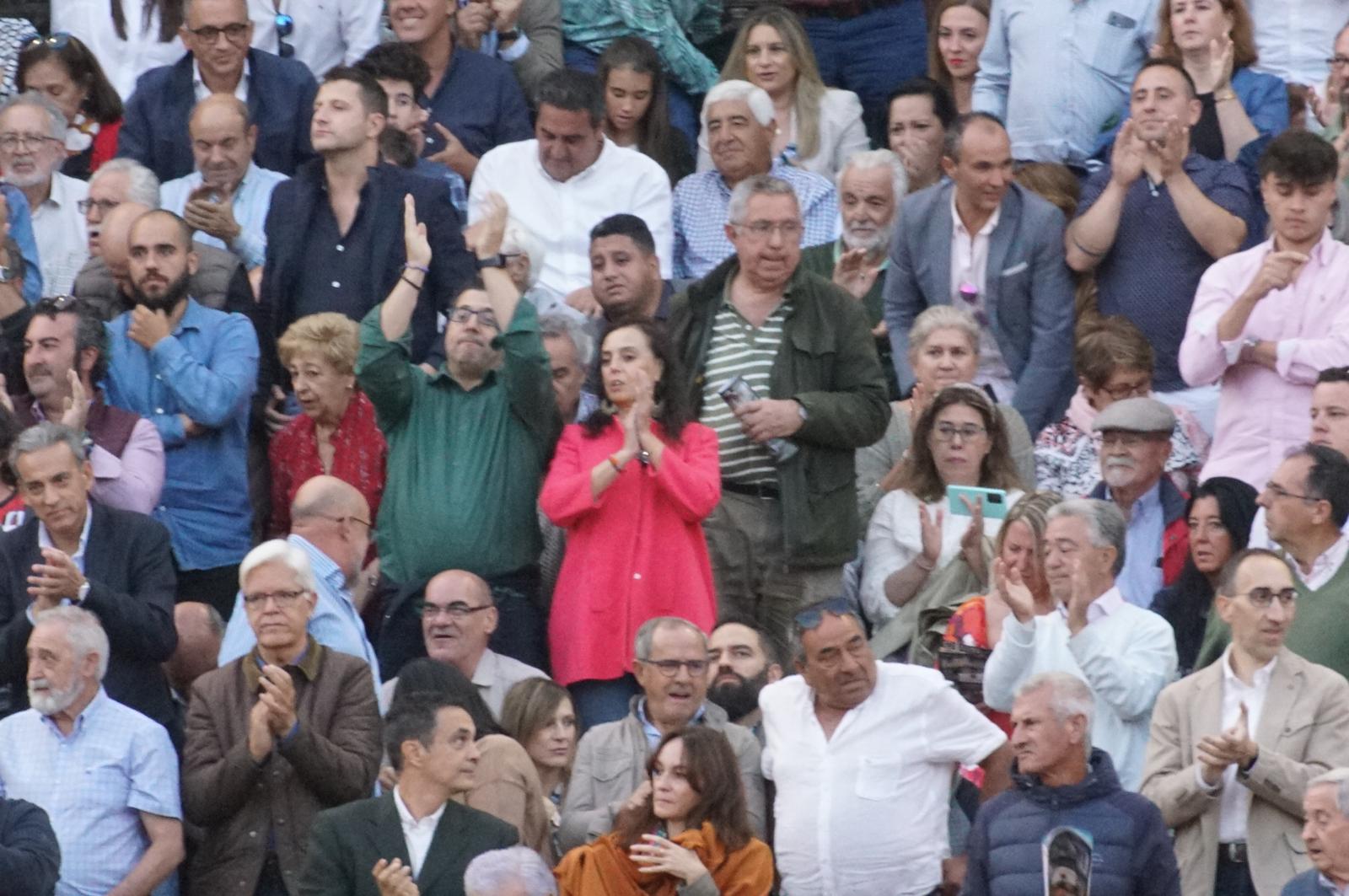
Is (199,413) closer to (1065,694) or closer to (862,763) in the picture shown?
(862,763)

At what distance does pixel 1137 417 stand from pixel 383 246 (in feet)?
9.38

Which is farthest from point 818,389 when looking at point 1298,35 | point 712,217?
point 1298,35

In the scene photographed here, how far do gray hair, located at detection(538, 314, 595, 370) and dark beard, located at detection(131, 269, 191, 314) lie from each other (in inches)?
50.5

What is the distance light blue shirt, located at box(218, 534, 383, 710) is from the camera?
988 centimetres

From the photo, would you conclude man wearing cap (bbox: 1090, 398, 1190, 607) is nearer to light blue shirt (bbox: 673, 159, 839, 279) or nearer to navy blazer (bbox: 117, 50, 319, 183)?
light blue shirt (bbox: 673, 159, 839, 279)

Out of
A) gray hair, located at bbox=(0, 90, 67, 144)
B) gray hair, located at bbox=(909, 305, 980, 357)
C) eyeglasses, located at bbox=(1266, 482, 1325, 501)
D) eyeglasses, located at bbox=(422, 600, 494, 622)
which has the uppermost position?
gray hair, located at bbox=(0, 90, 67, 144)

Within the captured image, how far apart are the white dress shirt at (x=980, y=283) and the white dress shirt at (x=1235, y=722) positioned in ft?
9.22

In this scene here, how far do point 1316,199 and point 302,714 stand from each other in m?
4.26

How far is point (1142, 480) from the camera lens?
1111cm

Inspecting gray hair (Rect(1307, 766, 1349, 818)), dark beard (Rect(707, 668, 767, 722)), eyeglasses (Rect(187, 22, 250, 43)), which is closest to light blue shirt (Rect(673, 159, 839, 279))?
eyeglasses (Rect(187, 22, 250, 43))

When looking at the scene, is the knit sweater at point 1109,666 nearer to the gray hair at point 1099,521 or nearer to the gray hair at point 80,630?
the gray hair at point 1099,521

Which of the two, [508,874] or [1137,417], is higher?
[1137,417]

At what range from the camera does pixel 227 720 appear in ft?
31.6

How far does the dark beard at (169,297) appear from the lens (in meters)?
11.1
